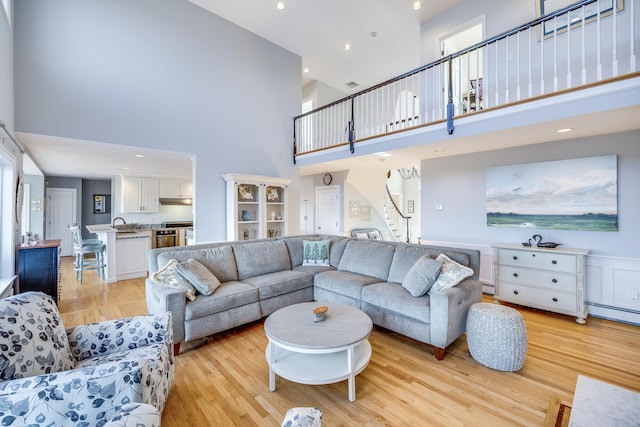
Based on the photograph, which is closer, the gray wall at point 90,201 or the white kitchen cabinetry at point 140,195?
the white kitchen cabinetry at point 140,195

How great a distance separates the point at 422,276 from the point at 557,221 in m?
2.53

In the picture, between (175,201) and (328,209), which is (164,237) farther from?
(328,209)

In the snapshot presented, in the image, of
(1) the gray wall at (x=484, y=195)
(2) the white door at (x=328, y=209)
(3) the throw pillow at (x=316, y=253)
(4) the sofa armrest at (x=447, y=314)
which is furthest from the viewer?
(2) the white door at (x=328, y=209)

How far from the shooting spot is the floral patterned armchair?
1133 mm

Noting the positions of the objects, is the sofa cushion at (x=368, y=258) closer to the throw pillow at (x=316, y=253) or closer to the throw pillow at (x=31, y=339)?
the throw pillow at (x=316, y=253)

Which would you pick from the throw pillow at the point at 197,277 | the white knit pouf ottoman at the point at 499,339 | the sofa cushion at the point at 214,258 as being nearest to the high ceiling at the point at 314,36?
the sofa cushion at the point at 214,258

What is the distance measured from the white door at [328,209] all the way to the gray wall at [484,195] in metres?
2.61

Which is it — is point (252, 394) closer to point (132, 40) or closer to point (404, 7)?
point (132, 40)

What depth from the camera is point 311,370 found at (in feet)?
6.59

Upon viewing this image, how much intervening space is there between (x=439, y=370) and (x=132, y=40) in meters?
5.75

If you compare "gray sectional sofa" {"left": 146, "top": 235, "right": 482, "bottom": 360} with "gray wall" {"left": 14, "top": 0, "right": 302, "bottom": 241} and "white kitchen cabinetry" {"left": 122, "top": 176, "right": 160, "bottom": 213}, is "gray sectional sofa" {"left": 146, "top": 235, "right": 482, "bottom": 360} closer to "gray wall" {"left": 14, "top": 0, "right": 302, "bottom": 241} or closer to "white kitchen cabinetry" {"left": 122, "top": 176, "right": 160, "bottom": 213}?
"gray wall" {"left": 14, "top": 0, "right": 302, "bottom": 241}

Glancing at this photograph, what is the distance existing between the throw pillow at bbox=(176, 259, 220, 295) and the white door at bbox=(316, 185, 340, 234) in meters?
4.71

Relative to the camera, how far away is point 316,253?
423 centimetres

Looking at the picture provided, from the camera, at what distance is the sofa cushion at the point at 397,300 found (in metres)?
2.63
